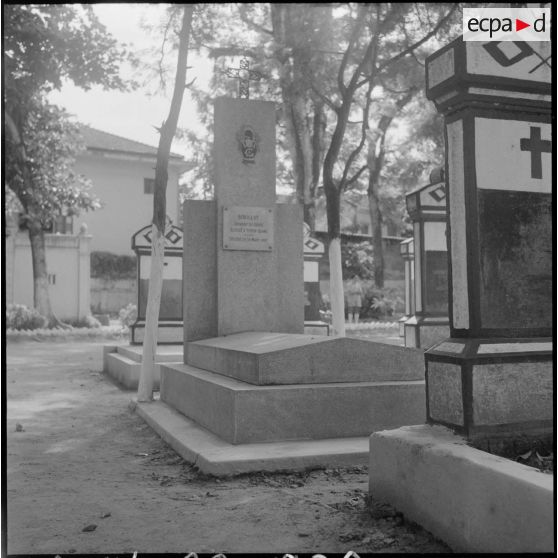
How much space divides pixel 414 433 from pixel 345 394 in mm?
1620

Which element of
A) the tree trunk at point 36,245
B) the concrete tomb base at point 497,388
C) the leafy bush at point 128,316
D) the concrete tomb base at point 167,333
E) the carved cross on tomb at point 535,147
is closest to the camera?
the concrete tomb base at point 497,388

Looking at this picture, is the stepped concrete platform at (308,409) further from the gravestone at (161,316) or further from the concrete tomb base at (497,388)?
the gravestone at (161,316)

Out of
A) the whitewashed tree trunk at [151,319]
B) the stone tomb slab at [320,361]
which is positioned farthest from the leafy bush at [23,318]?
the stone tomb slab at [320,361]

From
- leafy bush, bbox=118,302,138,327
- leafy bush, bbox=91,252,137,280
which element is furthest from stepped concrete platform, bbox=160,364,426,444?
leafy bush, bbox=91,252,137,280

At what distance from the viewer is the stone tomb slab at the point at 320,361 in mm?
4828

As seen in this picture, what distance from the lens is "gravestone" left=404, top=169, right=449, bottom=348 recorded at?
9766 mm

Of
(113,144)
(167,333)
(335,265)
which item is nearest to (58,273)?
(113,144)

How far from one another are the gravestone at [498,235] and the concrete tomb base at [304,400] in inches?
55.5

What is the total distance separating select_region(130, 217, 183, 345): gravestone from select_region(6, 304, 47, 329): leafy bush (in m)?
7.43

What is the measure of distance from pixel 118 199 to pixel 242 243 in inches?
1001

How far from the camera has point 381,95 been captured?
1855cm

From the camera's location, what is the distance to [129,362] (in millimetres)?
8938

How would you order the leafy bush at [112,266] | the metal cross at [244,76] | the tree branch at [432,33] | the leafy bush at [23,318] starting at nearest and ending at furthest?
the metal cross at [244,76] < the tree branch at [432,33] < the leafy bush at [23,318] < the leafy bush at [112,266]

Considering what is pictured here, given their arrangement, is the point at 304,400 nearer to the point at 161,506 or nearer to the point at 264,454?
the point at 264,454
